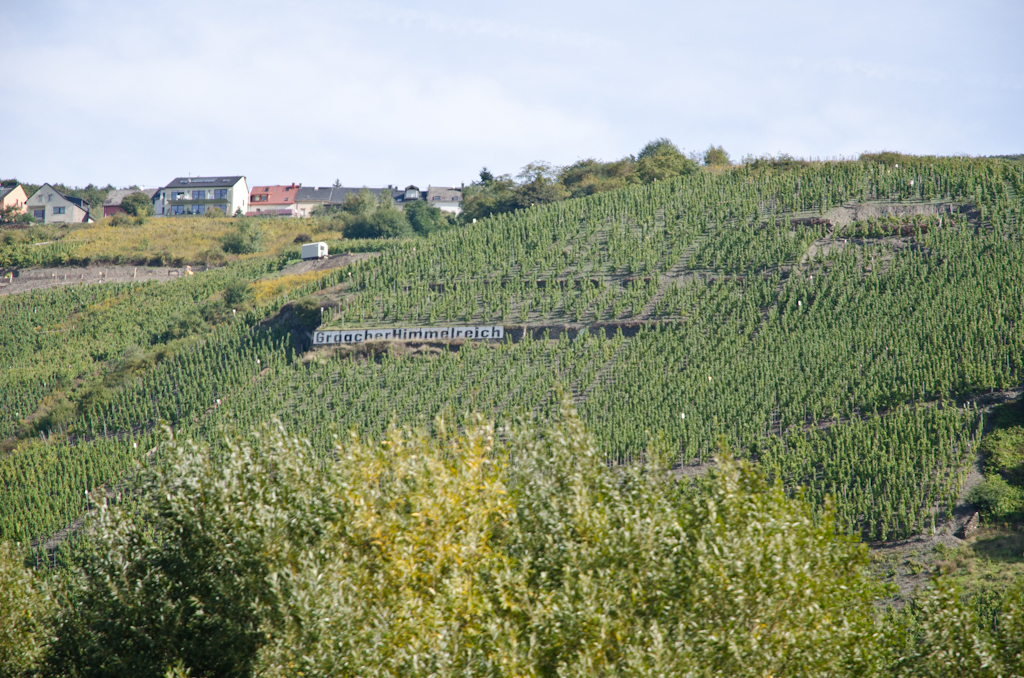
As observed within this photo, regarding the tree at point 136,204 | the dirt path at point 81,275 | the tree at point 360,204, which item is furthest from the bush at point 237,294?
the tree at point 136,204

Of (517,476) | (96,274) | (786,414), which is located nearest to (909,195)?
(786,414)

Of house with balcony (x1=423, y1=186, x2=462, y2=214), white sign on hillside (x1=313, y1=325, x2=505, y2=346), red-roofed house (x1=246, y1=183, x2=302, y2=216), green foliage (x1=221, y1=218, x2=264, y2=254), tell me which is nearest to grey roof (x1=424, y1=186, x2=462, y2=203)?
house with balcony (x1=423, y1=186, x2=462, y2=214)

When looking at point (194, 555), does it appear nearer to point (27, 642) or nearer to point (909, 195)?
point (27, 642)

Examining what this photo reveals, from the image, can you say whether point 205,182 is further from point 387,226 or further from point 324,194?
point 387,226

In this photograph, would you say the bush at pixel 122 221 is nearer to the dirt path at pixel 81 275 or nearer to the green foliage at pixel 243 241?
the green foliage at pixel 243 241

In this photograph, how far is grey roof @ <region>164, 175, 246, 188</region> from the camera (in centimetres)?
10275

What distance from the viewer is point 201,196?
337 feet

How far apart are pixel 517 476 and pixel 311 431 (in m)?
20.7

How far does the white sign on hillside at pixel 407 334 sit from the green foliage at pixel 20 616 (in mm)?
26749

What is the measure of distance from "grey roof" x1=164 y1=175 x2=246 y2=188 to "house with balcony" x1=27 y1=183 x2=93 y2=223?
10490 mm

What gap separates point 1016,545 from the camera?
23.2 meters

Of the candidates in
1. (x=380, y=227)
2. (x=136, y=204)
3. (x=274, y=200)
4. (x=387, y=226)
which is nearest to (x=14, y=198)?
(x=136, y=204)

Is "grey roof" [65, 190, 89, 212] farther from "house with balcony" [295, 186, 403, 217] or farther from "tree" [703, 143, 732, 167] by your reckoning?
"tree" [703, 143, 732, 167]

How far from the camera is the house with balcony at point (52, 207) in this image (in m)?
99.0
